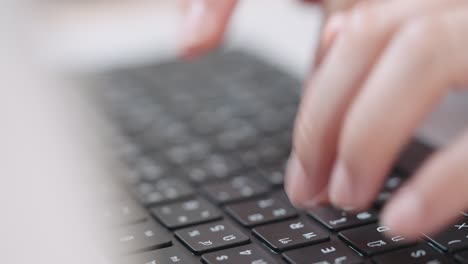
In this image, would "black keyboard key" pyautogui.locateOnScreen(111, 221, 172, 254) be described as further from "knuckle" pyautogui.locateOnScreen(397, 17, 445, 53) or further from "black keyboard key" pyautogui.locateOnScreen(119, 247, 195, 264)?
"knuckle" pyautogui.locateOnScreen(397, 17, 445, 53)

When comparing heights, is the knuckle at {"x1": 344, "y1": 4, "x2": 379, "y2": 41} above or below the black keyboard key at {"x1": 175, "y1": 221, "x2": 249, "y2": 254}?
above

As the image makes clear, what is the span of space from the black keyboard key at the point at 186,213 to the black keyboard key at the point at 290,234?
4 centimetres

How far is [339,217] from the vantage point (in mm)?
383

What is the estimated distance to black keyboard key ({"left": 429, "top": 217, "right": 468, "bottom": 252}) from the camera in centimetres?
34

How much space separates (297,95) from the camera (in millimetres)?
614


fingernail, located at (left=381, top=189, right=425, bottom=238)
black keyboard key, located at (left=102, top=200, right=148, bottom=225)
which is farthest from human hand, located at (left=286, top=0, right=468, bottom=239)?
black keyboard key, located at (left=102, top=200, right=148, bottom=225)

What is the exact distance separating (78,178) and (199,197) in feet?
0.61

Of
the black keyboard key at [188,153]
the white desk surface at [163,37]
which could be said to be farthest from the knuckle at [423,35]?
the white desk surface at [163,37]

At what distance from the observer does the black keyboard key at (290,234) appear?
357 mm

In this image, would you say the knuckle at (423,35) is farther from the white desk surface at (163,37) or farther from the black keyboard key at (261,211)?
the white desk surface at (163,37)

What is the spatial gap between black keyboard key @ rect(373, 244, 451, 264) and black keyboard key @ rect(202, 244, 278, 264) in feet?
0.17

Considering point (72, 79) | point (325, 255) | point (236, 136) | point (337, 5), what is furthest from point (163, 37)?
point (325, 255)

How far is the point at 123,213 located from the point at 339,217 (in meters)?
0.12

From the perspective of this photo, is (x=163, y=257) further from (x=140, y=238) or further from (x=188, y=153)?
(x=188, y=153)
